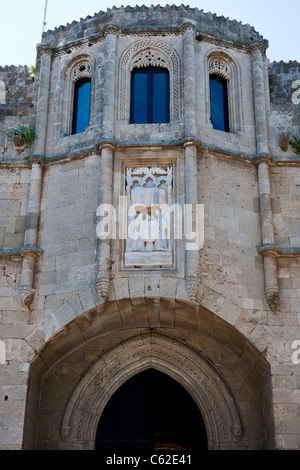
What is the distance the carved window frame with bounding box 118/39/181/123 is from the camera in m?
14.7

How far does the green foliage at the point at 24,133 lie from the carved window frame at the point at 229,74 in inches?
149

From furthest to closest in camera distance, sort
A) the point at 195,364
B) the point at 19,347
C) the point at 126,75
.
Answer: the point at 126,75
the point at 195,364
the point at 19,347

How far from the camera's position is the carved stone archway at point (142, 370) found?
13.1 metres

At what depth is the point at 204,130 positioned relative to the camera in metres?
14.3

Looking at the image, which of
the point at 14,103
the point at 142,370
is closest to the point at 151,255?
the point at 142,370

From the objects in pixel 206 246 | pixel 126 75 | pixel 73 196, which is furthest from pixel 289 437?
pixel 126 75

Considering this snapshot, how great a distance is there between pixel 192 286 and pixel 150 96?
4.63 meters

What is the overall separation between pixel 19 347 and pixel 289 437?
4.93m

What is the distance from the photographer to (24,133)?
14.8m

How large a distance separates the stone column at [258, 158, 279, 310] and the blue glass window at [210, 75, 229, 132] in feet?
4.65

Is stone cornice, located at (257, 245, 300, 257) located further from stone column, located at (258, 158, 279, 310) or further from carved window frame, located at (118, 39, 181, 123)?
carved window frame, located at (118, 39, 181, 123)

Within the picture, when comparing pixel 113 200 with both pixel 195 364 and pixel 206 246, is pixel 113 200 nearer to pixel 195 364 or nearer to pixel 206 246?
pixel 206 246

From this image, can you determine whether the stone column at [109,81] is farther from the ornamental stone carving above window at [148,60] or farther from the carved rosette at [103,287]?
the carved rosette at [103,287]

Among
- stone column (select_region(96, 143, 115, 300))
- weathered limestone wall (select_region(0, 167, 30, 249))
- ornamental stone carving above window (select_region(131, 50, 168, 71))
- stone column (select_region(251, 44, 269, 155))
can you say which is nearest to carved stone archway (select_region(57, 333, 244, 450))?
stone column (select_region(96, 143, 115, 300))
